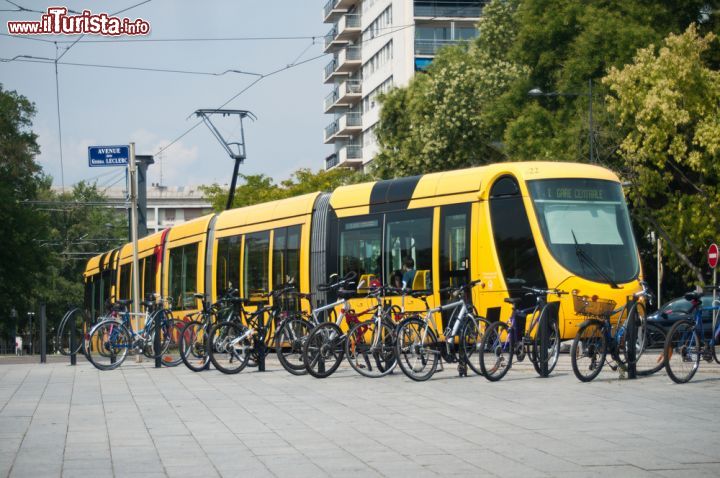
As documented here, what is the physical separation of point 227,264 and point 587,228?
403 inches

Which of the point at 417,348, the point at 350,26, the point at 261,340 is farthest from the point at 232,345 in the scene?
the point at 350,26

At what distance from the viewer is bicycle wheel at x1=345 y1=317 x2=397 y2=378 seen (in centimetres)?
1581

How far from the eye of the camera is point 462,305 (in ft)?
51.1

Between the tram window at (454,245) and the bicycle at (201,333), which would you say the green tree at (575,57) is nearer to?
the tram window at (454,245)

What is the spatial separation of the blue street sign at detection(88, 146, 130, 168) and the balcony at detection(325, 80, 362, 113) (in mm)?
72709

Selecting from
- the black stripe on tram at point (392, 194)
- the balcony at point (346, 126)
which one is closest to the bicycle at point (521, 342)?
the black stripe on tram at point (392, 194)

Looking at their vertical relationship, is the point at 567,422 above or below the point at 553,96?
below

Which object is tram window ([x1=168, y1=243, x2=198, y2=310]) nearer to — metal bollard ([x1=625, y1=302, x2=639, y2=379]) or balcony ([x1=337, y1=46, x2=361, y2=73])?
metal bollard ([x1=625, y1=302, x2=639, y2=379])

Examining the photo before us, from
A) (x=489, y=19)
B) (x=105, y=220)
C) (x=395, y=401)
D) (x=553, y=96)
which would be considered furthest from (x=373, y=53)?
(x=395, y=401)

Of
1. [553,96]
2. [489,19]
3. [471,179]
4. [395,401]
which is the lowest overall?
[395,401]

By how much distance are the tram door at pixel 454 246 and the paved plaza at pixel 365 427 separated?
13.5ft

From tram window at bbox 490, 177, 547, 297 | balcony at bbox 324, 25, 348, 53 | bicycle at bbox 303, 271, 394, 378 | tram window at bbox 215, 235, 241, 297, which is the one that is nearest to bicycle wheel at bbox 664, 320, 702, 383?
bicycle at bbox 303, 271, 394, 378

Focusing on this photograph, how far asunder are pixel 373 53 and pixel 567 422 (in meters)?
78.0

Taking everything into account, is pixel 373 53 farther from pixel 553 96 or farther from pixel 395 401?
pixel 395 401
